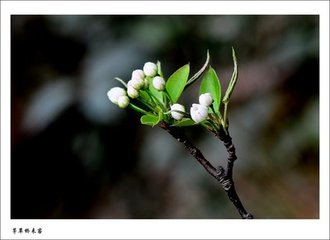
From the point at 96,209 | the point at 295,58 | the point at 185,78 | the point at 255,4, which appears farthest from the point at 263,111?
the point at 185,78

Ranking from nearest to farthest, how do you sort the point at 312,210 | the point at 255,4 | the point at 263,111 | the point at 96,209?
the point at 255,4
the point at 312,210
the point at 263,111
the point at 96,209

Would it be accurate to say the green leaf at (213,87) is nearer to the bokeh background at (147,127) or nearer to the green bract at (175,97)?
the green bract at (175,97)

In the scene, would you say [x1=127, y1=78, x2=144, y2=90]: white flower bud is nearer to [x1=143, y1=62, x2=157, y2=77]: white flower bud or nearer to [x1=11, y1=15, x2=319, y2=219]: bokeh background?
[x1=143, y1=62, x2=157, y2=77]: white flower bud

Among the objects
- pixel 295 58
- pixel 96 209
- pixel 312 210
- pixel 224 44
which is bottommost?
pixel 312 210

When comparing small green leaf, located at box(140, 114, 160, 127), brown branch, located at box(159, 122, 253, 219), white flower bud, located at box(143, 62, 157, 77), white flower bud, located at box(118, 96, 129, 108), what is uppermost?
white flower bud, located at box(143, 62, 157, 77)

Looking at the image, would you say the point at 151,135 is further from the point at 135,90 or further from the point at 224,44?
the point at 135,90

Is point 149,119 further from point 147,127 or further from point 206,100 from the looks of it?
point 147,127

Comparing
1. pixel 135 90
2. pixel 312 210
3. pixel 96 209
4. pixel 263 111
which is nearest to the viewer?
pixel 135 90

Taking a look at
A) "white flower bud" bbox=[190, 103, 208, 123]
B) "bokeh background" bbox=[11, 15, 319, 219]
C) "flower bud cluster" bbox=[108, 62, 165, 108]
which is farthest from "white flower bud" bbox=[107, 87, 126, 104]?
"bokeh background" bbox=[11, 15, 319, 219]
